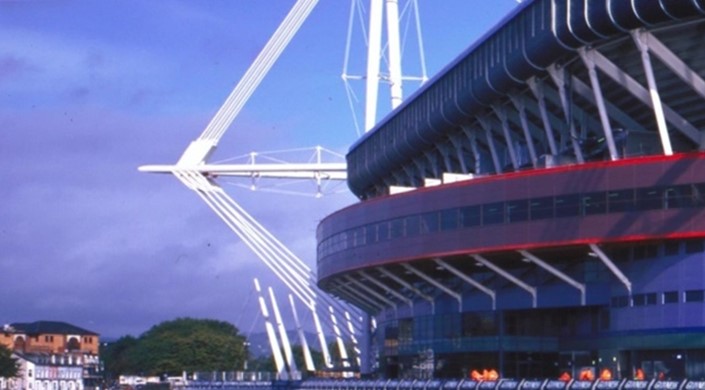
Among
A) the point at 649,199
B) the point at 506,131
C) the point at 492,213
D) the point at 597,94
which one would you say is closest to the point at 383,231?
the point at 506,131

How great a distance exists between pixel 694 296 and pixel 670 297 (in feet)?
4.30

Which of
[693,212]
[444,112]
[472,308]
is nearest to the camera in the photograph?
[693,212]

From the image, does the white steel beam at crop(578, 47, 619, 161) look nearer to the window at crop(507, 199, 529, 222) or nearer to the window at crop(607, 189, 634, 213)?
the window at crop(607, 189, 634, 213)

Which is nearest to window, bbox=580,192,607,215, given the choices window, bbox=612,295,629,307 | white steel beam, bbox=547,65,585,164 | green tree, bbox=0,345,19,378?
window, bbox=612,295,629,307

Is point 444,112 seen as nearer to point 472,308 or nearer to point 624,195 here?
point 472,308

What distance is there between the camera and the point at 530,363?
81.8 metres

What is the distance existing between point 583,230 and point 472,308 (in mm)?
13838

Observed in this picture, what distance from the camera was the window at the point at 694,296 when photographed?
231 ft

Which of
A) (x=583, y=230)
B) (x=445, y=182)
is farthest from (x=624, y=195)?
(x=445, y=182)

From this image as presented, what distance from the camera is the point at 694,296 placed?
7062 cm

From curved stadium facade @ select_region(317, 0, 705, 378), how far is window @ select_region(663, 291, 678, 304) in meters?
0.08

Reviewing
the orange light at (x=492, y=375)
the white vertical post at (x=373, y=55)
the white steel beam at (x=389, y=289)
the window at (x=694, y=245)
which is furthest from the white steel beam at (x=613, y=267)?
the white vertical post at (x=373, y=55)

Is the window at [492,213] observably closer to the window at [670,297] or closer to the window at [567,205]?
the window at [567,205]

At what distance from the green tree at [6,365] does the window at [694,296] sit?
114616 mm
